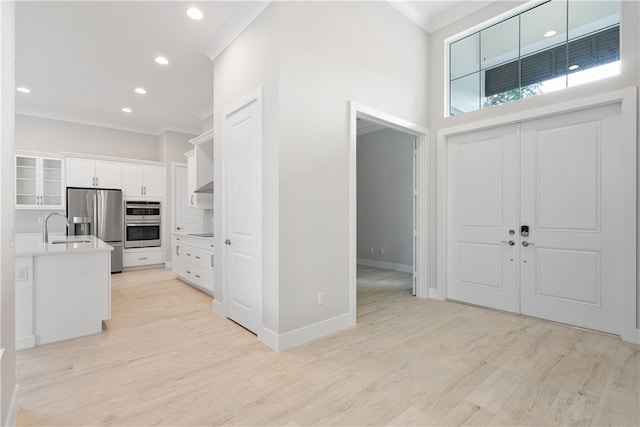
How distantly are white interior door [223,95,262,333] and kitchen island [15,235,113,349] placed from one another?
4.18 ft

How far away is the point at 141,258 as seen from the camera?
6453 millimetres

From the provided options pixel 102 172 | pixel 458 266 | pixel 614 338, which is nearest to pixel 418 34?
pixel 458 266

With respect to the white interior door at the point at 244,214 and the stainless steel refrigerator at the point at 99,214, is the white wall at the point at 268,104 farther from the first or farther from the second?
the stainless steel refrigerator at the point at 99,214

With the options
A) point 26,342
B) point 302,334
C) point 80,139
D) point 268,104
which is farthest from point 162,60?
point 302,334

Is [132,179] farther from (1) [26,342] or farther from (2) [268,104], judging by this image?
(2) [268,104]

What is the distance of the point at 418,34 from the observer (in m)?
4.04

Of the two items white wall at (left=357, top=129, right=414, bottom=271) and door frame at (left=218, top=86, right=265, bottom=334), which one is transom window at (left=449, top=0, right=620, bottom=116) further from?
door frame at (left=218, top=86, right=265, bottom=334)

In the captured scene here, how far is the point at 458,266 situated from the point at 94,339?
13.7 ft

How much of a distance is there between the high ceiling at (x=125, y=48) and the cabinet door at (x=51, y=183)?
1.04 m

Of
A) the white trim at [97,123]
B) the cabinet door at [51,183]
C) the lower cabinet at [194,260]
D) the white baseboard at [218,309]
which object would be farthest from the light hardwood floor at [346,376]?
the white trim at [97,123]

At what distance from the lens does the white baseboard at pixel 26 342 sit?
268 cm

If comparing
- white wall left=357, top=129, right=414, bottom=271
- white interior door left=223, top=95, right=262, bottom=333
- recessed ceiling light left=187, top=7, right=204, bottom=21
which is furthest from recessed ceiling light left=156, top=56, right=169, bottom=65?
white wall left=357, top=129, right=414, bottom=271

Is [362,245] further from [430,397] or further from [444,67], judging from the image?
[430,397]

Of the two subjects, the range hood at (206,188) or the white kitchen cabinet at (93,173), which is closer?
the range hood at (206,188)
